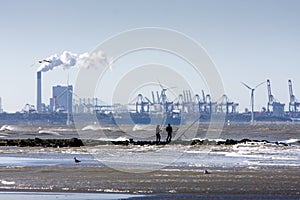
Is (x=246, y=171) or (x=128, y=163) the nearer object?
(x=246, y=171)

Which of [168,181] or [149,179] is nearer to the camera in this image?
[168,181]

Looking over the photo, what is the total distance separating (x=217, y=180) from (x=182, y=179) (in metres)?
1.36

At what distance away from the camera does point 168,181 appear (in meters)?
26.6

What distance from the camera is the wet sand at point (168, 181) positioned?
23.6 metres

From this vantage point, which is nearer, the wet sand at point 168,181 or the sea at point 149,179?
the sea at point 149,179

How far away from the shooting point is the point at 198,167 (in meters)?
32.9

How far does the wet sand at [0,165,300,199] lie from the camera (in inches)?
928

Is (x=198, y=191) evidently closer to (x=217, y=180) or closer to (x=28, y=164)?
(x=217, y=180)

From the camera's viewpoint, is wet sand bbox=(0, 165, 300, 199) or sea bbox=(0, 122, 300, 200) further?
wet sand bbox=(0, 165, 300, 199)

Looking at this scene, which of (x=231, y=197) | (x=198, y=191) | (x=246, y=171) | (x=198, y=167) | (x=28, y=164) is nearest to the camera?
(x=231, y=197)

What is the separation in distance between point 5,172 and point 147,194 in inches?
379

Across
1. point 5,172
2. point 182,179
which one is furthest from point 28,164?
point 182,179

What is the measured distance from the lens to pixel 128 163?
3581 cm

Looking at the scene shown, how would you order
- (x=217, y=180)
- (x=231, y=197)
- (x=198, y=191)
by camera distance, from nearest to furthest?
(x=231, y=197)
(x=198, y=191)
(x=217, y=180)
